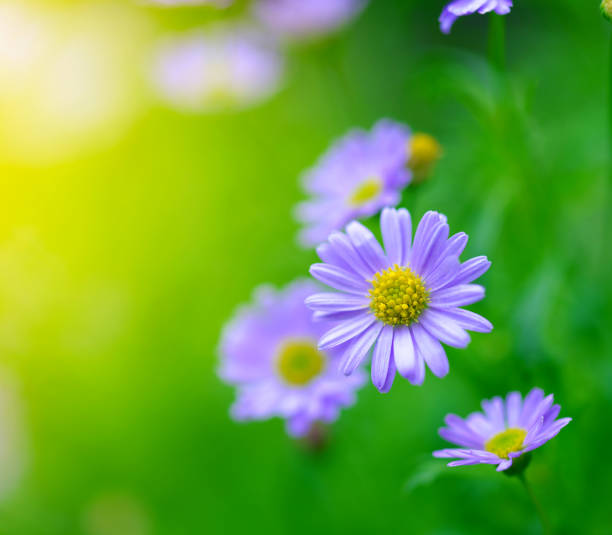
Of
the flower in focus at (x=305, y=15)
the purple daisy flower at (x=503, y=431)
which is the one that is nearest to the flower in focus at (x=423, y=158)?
the purple daisy flower at (x=503, y=431)

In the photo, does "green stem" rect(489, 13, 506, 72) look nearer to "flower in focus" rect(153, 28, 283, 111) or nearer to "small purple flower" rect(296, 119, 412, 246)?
"small purple flower" rect(296, 119, 412, 246)

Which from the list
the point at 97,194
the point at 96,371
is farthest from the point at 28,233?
the point at 97,194

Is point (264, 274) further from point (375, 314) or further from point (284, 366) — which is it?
point (375, 314)

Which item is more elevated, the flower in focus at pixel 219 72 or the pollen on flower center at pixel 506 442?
the flower in focus at pixel 219 72

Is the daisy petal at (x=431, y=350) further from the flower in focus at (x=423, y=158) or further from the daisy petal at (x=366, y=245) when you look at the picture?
the flower in focus at (x=423, y=158)

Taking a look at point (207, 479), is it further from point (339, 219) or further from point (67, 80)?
point (67, 80)
